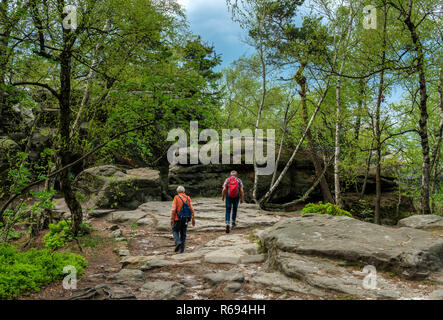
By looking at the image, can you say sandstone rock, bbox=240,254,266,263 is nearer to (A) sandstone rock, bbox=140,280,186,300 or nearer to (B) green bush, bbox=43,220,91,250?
(A) sandstone rock, bbox=140,280,186,300

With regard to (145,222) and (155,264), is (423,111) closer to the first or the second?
(155,264)

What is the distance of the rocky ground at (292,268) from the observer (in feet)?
14.8

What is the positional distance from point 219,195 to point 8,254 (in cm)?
1279

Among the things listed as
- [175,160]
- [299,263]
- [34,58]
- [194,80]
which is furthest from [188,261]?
[175,160]

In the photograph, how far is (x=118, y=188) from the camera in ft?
41.8

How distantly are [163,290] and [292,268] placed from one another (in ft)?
7.92

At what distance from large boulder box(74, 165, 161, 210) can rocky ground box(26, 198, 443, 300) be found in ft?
17.4

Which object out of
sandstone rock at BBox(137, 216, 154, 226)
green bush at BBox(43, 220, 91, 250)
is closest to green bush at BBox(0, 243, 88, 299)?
green bush at BBox(43, 220, 91, 250)

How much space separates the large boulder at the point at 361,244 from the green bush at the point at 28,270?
14.8ft

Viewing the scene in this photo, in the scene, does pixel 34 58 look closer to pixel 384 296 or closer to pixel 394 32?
pixel 384 296

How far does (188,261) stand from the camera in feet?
22.3

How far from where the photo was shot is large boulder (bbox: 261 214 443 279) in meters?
4.93

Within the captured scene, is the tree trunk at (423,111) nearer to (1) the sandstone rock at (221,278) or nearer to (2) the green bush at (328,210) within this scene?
(2) the green bush at (328,210)

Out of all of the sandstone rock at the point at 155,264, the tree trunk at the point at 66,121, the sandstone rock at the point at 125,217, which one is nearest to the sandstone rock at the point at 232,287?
the sandstone rock at the point at 155,264
